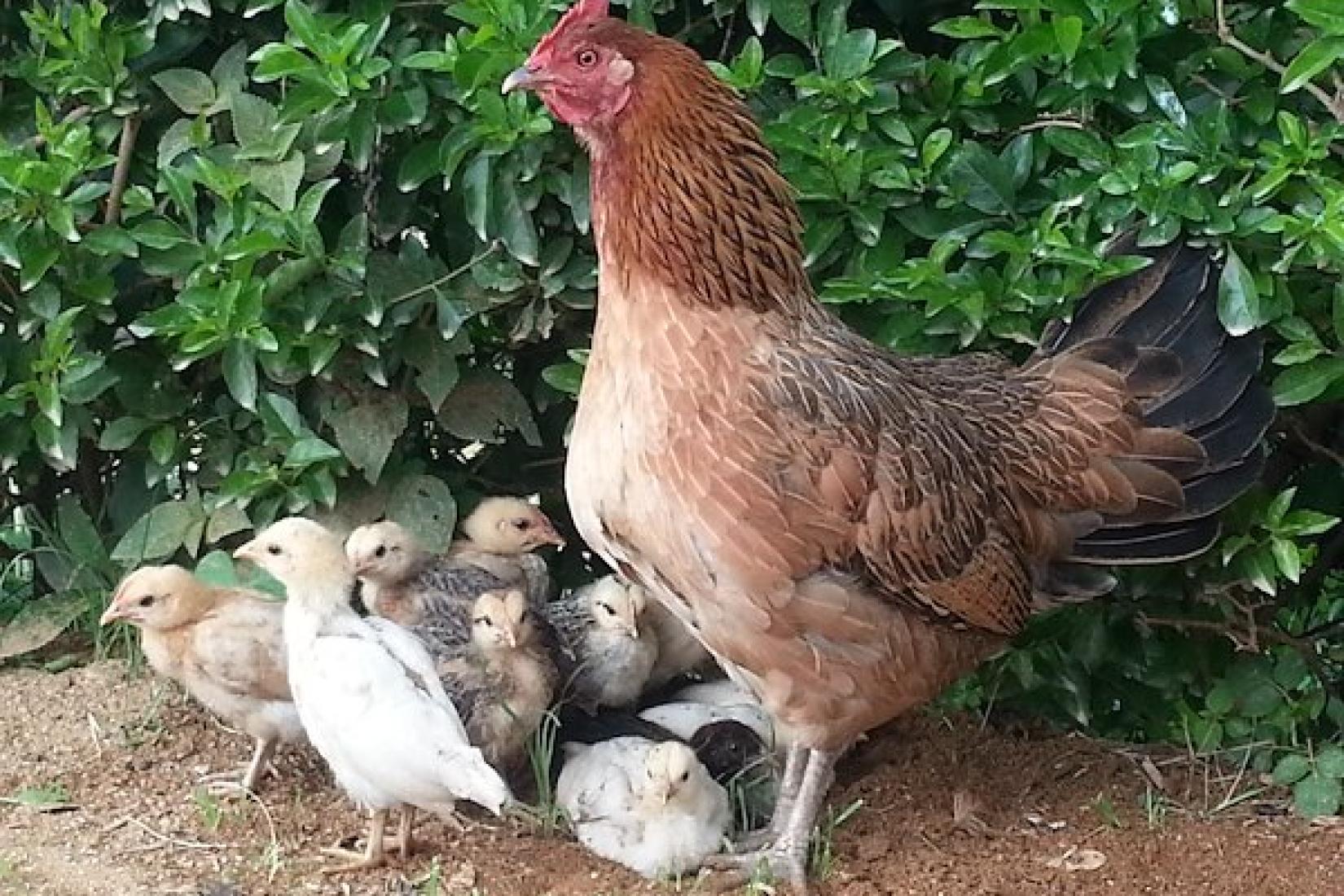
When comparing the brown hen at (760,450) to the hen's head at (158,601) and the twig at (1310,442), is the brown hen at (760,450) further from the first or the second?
the hen's head at (158,601)

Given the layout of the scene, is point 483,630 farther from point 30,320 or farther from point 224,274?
point 30,320

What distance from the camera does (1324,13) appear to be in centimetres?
395

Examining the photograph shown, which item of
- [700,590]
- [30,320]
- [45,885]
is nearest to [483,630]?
[700,590]

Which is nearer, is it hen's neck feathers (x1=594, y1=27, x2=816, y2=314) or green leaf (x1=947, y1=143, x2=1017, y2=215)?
hen's neck feathers (x1=594, y1=27, x2=816, y2=314)

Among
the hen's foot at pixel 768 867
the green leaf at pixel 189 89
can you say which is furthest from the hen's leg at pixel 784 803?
the green leaf at pixel 189 89

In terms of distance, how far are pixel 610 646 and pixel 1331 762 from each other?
1831 mm

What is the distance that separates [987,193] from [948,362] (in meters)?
0.42

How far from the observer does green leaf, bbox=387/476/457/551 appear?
5219mm

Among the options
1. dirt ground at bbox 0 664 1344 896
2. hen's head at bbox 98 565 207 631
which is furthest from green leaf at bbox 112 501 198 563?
hen's head at bbox 98 565 207 631

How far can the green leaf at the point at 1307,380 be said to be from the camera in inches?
174

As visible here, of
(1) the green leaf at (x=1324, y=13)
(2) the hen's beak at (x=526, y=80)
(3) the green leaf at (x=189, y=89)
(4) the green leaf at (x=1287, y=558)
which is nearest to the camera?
(1) the green leaf at (x=1324, y=13)

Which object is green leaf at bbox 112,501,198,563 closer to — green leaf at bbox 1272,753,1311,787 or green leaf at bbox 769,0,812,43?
green leaf at bbox 769,0,812,43

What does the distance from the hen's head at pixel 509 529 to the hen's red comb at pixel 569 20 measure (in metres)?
1.46

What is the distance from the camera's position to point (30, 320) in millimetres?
5145
